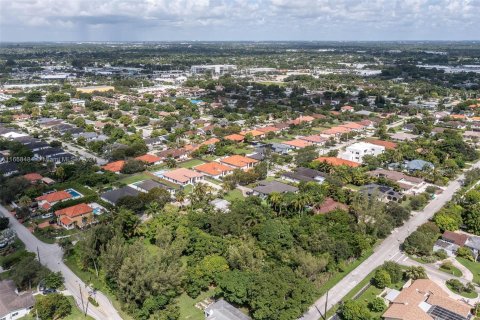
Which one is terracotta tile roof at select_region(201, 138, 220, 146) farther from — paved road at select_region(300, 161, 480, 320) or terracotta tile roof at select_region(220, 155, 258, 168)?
paved road at select_region(300, 161, 480, 320)

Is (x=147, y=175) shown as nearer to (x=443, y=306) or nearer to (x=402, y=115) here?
(x=443, y=306)

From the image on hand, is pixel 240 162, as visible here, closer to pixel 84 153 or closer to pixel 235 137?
pixel 235 137

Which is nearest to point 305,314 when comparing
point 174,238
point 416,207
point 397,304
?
point 397,304

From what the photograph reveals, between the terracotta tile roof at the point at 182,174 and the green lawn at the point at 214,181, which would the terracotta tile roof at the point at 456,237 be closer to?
the green lawn at the point at 214,181

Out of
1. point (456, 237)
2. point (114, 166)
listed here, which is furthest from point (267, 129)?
point (456, 237)

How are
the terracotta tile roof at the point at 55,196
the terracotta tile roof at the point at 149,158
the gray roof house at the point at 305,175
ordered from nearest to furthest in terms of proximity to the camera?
the terracotta tile roof at the point at 55,196 → the gray roof house at the point at 305,175 → the terracotta tile roof at the point at 149,158

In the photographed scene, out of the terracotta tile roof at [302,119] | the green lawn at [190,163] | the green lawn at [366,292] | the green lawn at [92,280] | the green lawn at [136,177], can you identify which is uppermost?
the terracotta tile roof at [302,119]

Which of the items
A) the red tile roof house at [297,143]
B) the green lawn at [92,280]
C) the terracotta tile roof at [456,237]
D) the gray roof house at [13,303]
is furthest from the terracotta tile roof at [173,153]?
the terracotta tile roof at [456,237]
